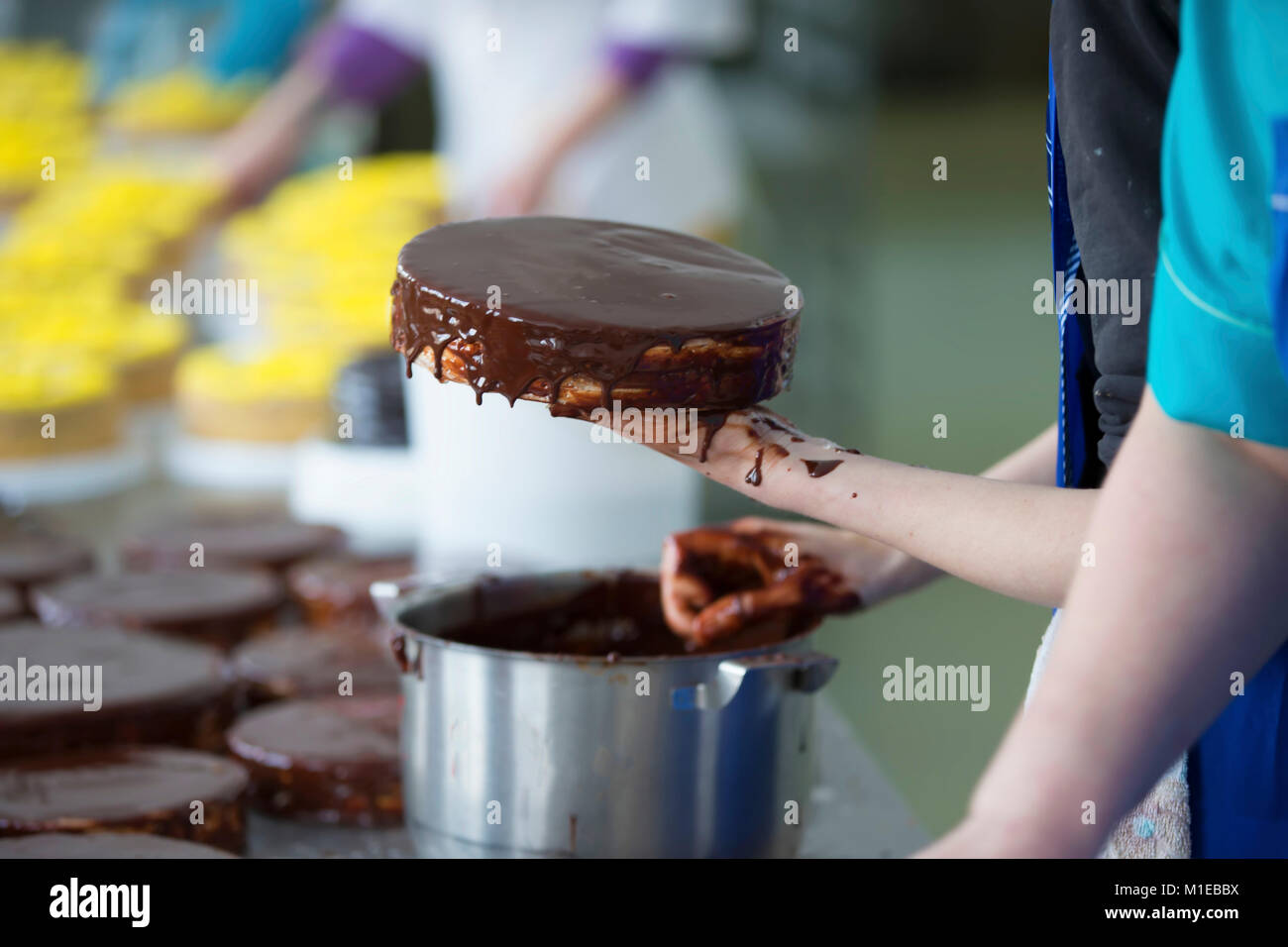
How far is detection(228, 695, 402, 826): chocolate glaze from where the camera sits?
4.94 feet

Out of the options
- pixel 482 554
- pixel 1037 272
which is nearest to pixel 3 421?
pixel 482 554

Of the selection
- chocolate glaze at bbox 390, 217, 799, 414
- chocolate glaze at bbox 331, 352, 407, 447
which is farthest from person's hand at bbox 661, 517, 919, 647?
chocolate glaze at bbox 331, 352, 407, 447

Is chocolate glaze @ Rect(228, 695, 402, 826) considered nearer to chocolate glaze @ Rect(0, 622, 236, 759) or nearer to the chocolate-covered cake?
chocolate glaze @ Rect(0, 622, 236, 759)

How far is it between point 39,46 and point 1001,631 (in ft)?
15.7

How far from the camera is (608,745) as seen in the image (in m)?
1.15

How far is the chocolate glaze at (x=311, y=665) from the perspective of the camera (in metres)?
1.79

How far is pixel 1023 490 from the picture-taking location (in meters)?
0.99

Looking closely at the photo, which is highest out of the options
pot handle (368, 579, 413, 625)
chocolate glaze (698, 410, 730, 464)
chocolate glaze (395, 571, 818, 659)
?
chocolate glaze (698, 410, 730, 464)

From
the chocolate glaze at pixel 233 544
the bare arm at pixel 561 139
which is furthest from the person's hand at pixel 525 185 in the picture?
the chocolate glaze at pixel 233 544

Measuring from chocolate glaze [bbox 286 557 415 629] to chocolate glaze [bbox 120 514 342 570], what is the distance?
0.09 m

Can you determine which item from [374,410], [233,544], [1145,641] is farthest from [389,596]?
[374,410]

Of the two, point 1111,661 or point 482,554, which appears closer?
point 1111,661

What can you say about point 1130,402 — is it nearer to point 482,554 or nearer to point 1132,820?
point 1132,820

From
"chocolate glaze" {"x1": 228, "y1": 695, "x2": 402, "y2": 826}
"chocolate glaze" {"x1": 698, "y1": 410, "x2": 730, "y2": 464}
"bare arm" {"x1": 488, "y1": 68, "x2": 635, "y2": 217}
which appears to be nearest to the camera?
"chocolate glaze" {"x1": 698, "y1": 410, "x2": 730, "y2": 464}
